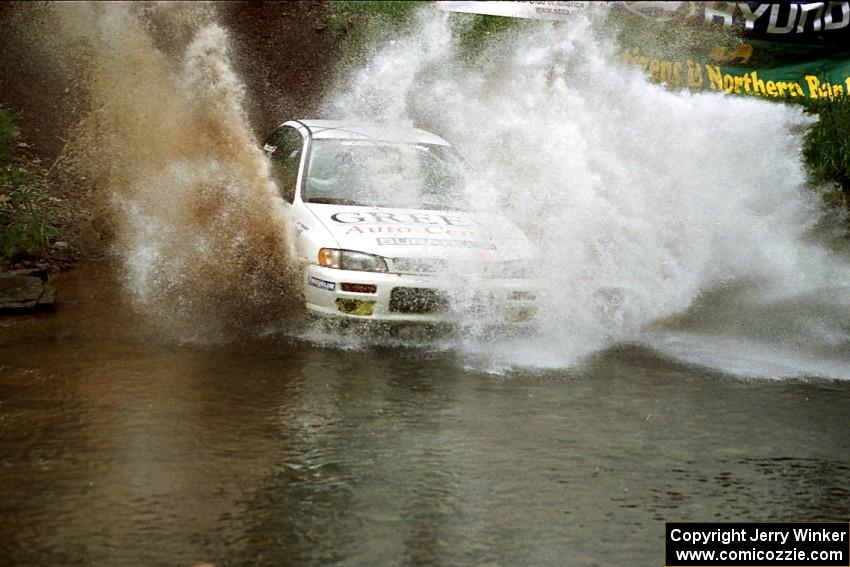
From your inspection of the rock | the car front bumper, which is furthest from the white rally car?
the rock

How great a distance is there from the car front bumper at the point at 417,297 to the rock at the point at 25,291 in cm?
218

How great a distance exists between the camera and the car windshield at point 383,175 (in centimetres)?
849

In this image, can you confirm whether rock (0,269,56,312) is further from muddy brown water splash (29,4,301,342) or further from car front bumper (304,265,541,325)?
car front bumper (304,265,541,325)

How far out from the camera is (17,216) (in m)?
9.95

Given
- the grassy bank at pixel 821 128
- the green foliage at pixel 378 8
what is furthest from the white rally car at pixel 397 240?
the green foliage at pixel 378 8

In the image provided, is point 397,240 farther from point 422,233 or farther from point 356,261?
point 356,261

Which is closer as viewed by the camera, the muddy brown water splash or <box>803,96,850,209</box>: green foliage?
the muddy brown water splash

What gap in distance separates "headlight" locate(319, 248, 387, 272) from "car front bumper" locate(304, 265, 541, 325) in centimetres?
5

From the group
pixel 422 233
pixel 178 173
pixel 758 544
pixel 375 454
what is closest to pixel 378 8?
pixel 178 173

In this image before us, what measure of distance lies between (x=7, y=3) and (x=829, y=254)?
11.8 metres

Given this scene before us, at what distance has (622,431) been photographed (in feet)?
20.0

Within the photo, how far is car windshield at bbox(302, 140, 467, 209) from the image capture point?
8492mm

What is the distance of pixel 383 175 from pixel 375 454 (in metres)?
3.63

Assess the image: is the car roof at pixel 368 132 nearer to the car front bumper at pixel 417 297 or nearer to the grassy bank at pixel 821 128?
the car front bumper at pixel 417 297
